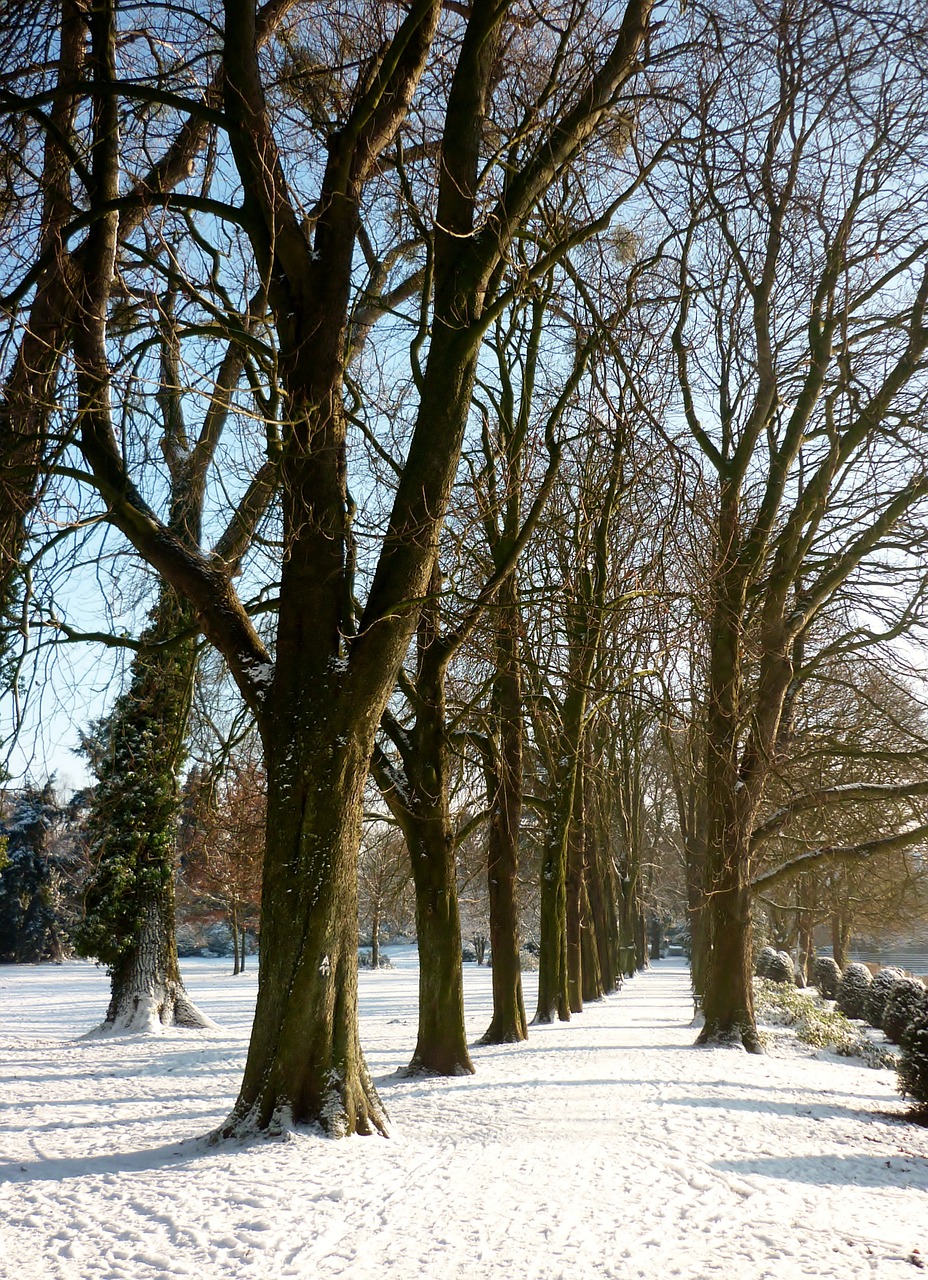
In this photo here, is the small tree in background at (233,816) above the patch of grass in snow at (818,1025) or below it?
above

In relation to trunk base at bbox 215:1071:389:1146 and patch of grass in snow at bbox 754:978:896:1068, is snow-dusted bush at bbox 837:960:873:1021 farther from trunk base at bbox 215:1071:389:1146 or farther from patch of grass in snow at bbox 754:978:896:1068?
trunk base at bbox 215:1071:389:1146

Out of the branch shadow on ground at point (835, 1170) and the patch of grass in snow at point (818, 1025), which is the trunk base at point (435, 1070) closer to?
the branch shadow on ground at point (835, 1170)

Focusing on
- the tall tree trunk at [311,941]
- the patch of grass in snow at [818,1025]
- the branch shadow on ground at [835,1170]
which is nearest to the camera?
the tall tree trunk at [311,941]

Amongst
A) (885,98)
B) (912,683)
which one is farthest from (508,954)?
(885,98)

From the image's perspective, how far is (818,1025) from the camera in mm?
13922

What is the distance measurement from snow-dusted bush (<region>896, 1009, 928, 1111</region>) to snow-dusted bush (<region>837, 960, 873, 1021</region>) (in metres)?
12.0

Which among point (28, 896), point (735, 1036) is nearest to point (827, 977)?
point (735, 1036)

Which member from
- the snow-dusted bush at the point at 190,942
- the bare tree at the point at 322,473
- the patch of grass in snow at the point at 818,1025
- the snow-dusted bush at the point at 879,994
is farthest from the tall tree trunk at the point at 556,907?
the snow-dusted bush at the point at 190,942

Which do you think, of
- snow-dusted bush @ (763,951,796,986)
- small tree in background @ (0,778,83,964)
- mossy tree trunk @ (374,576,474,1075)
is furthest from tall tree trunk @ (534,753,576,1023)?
small tree in background @ (0,778,83,964)

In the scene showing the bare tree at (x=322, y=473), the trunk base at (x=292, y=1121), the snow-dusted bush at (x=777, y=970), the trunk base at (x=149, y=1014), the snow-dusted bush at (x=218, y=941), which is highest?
the bare tree at (x=322, y=473)

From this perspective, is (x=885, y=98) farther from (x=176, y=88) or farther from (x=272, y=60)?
(x=176, y=88)

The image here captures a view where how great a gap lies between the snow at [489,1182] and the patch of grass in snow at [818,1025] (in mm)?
4375

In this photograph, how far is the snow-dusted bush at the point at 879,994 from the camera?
18.2 metres

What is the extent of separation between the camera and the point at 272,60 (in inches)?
299
